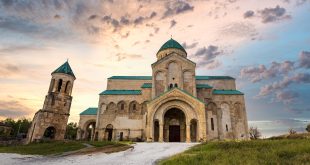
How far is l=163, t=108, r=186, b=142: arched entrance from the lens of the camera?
1143 inches

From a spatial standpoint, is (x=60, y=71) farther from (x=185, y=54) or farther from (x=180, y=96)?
(x=185, y=54)

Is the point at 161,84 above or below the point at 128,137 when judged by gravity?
above

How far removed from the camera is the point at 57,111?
99.3ft

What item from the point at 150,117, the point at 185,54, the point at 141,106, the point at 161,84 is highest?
the point at 185,54

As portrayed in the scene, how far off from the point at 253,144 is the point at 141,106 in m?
22.4

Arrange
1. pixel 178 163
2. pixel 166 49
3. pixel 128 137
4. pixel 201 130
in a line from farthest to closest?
1. pixel 166 49
2. pixel 128 137
3. pixel 201 130
4. pixel 178 163

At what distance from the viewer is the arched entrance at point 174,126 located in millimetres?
29031

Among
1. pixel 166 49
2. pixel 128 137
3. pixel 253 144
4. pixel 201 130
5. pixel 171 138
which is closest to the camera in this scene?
pixel 253 144

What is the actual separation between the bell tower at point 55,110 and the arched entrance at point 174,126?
1640cm

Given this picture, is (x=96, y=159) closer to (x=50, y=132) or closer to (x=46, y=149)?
(x=46, y=149)

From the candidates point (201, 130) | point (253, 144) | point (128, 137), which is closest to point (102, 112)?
point (128, 137)

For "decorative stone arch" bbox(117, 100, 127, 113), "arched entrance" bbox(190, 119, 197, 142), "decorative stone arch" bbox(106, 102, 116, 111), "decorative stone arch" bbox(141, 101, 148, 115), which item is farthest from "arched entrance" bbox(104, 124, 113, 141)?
"arched entrance" bbox(190, 119, 197, 142)

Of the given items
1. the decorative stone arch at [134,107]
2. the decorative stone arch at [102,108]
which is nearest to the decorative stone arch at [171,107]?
the decorative stone arch at [134,107]

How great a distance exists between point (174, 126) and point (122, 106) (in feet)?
34.4
